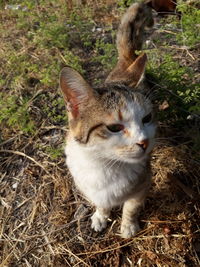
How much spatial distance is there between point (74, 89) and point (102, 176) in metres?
0.60

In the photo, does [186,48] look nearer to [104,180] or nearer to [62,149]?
[62,149]

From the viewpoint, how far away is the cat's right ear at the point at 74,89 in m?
1.65

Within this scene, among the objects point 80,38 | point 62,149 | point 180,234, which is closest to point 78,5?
point 80,38

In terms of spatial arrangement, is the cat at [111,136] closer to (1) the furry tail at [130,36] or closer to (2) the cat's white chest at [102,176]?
(2) the cat's white chest at [102,176]

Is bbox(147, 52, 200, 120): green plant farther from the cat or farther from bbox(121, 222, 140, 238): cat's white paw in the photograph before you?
bbox(121, 222, 140, 238): cat's white paw

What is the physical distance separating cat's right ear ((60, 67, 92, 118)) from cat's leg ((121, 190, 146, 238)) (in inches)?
30.9

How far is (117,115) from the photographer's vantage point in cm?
172

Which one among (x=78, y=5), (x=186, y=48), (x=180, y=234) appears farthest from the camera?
(x=78, y=5)

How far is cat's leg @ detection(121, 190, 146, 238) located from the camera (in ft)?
7.09

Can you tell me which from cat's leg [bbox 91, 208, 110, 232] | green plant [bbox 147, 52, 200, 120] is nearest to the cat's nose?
green plant [bbox 147, 52, 200, 120]

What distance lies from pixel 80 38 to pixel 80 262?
2.86 meters

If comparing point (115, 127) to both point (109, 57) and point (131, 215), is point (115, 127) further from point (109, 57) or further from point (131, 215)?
point (109, 57)

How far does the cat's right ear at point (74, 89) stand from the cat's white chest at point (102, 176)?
0.91ft

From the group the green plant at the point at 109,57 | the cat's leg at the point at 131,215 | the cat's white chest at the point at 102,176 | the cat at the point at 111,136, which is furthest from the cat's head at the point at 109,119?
the green plant at the point at 109,57
